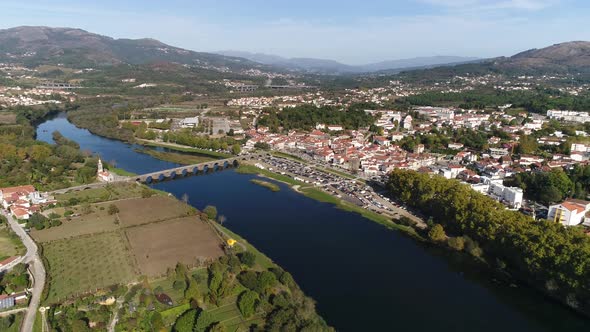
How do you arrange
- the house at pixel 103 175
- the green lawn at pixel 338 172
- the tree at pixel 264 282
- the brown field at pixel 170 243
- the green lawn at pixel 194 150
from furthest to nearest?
the green lawn at pixel 194 150
the green lawn at pixel 338 172
the house at pixel 103 175
the brown field at pixel 170 243
the tree at pixel 264 282

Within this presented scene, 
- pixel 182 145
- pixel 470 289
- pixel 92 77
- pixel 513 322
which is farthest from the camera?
pixel 92 77

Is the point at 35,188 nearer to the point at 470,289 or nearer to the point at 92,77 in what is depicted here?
the point at 470,289

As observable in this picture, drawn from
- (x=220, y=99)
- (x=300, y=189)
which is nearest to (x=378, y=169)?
(x=300, y=189)

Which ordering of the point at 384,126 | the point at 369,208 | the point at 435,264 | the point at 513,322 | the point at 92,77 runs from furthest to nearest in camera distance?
the point at 92,77 < the point at 384,126 < the point at 369,208 < the point at 435,264 < the point at 513,322

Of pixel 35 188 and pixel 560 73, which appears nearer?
pixel 35 188

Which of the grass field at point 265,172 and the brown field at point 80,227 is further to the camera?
the grass field at point 265,172

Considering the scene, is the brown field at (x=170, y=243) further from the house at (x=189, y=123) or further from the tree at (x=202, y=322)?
the house at (x=189, y=123)

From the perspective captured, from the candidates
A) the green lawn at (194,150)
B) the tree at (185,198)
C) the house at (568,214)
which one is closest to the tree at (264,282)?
the tree at (185,198)
